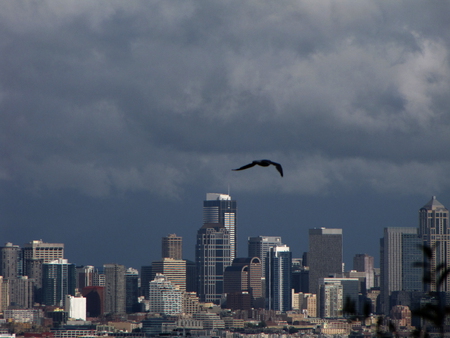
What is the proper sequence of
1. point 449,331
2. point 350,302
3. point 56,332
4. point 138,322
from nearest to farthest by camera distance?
1. point 350,302
2. point 449,331
3. point 56,332
4. point 138,322

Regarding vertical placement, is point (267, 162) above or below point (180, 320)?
above

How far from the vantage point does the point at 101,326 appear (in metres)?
174

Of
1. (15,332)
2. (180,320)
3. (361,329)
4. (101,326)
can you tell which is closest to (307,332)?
(361,329)

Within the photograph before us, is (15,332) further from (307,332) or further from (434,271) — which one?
(434,271)

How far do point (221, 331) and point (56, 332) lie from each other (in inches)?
1124

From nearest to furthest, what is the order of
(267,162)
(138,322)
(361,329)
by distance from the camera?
1. (267,162)
2. (361,329)
3. (138,322)

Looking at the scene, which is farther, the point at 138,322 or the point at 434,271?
the point at 138,322

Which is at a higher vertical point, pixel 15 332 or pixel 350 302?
pixel 350 302

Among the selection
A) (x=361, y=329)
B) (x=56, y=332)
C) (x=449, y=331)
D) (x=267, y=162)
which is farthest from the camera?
(x=361, y=329)

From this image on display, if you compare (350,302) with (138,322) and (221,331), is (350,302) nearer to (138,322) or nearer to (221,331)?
(221,331)

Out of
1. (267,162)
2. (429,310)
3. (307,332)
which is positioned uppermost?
(267,162)

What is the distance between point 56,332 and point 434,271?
15435 cm

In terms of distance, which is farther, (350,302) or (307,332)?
(307,332)

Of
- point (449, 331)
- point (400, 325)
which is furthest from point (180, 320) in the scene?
point (449, 331)
